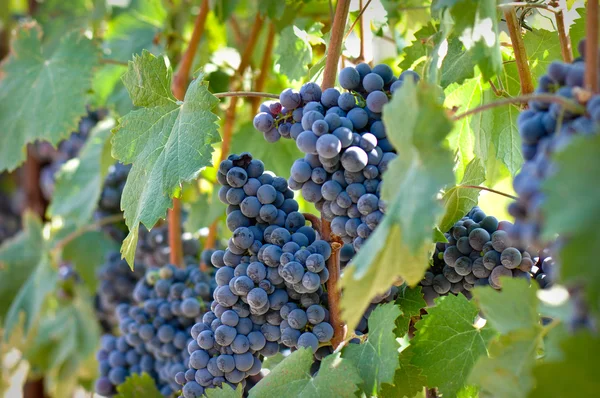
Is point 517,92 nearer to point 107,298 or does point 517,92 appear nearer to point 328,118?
point 328,118

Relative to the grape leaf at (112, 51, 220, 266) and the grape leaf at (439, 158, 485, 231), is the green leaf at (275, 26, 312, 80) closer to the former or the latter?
the grape leaf at (112, 51, 220, 266)

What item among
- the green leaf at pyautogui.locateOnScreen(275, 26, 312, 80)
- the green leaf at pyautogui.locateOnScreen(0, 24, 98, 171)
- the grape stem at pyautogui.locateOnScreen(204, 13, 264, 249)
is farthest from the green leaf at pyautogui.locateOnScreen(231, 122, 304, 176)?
the green leaf at pyautogui.locateOnScreen(0, 24, 98, 171)

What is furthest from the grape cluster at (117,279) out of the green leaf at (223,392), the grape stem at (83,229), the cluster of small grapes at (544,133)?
the cluster of small grapes at (544,133)

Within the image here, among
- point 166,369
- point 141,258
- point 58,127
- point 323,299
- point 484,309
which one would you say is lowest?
point 141,258

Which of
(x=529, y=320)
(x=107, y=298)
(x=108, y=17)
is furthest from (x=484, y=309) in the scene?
(x=108, y=17)

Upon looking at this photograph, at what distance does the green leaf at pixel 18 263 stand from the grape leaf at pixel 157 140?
0.86 meters

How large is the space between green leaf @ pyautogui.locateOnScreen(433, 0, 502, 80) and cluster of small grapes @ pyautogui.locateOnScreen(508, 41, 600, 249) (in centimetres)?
13

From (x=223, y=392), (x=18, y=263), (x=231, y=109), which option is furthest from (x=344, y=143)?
(x=18, y=263)

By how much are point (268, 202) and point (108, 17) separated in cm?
126

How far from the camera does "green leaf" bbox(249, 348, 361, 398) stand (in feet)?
2.45

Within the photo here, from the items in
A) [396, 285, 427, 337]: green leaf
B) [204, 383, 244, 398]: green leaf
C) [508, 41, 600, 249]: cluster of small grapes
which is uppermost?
[508, 41, 600, 249]: cluster of small grapes

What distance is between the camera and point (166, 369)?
1068 mm

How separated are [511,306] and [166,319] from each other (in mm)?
634

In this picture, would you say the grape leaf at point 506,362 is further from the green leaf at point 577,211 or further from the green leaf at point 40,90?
the green leaf at point 40,90
